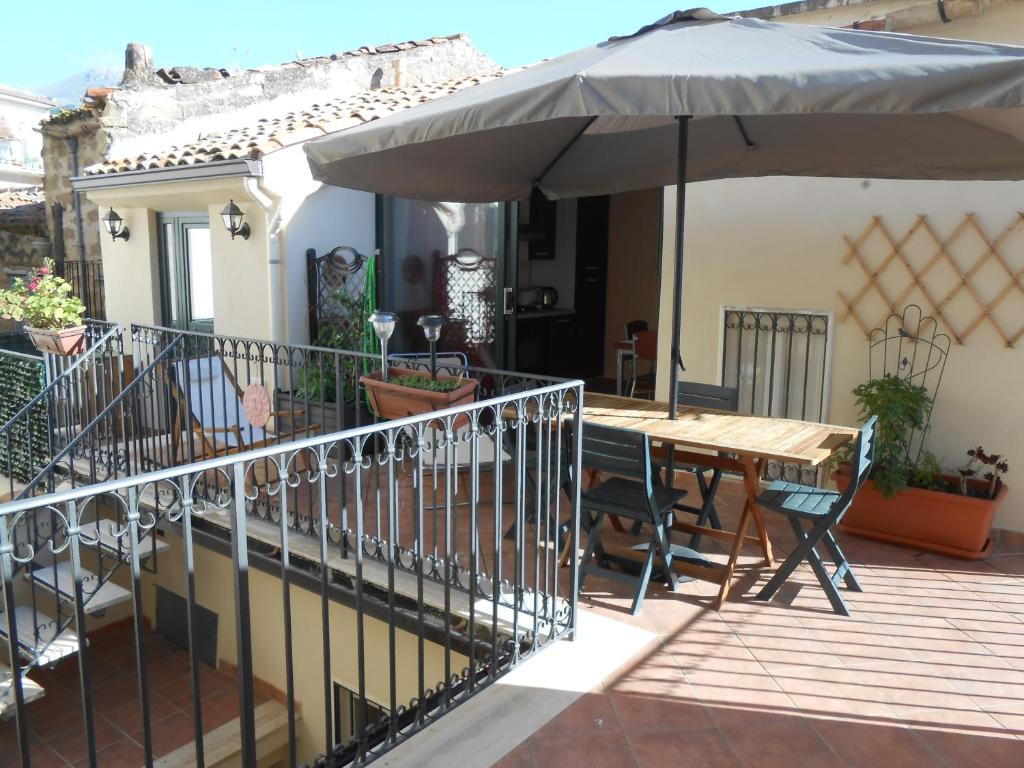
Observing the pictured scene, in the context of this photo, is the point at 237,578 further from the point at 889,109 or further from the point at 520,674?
the point at 889,109

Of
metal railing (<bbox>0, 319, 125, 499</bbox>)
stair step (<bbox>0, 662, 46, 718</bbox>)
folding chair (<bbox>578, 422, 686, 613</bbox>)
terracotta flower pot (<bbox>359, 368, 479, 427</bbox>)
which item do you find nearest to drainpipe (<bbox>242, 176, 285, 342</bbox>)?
metal railing (<bbox>0, 319, 125, 499</bbox>)

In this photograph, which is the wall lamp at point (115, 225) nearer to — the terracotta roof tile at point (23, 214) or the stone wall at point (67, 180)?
the stone wall at point (67, 180)

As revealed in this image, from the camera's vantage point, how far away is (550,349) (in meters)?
9.02

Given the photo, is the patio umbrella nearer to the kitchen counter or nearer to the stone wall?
the kitchen counter

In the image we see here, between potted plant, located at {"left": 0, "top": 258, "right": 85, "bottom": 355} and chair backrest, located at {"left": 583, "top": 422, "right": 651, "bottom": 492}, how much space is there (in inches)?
188

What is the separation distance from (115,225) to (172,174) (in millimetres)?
1870

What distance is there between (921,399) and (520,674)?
9.58 feet

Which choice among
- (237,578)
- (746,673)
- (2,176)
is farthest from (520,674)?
(2,176)

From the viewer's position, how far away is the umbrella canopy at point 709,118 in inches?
93.8

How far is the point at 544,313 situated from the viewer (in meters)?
8.77

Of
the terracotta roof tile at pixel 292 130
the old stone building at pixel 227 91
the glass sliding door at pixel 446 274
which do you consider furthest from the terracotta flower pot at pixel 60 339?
the old stone building at pixel 227 91

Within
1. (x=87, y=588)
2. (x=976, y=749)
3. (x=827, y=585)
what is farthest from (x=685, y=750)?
(x=87, y=588)

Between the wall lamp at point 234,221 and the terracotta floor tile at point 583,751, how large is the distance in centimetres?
545

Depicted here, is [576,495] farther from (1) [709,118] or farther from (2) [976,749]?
(1) [709,118]
